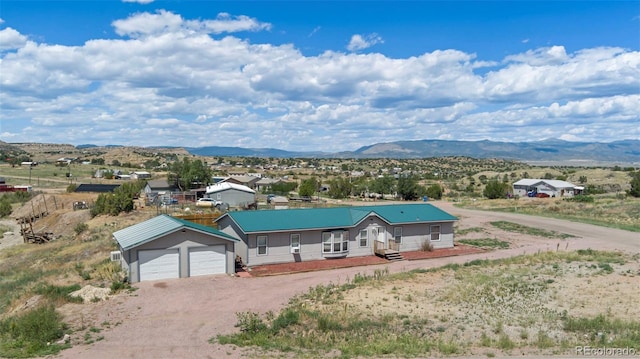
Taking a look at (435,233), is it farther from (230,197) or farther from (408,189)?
(408,189)

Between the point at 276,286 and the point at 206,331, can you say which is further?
the point at 276,286

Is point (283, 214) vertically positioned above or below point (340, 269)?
above

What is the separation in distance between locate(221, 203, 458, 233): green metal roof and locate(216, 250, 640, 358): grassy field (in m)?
6.10

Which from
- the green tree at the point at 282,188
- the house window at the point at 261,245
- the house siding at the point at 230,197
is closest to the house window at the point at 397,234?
the house window at the point at 261,245

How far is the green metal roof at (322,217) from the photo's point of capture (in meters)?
29.2

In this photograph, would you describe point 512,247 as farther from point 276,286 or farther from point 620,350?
point 620,350

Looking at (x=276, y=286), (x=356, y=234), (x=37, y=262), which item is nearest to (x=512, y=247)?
(x=356, y=234)

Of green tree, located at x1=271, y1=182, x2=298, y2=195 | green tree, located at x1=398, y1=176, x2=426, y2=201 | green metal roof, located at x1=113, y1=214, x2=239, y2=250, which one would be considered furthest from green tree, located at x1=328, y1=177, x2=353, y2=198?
green metal roof, located at x1=113, y1=214, x2=239, y2=250

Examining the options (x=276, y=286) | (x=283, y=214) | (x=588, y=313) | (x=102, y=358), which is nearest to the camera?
(x=102, y=358)

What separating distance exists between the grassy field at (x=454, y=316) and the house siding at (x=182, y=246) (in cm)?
586

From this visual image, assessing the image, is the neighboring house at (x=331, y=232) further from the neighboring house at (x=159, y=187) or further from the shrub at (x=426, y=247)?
the neighboring house at (x=159, y=187)

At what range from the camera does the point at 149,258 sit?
24.5 m

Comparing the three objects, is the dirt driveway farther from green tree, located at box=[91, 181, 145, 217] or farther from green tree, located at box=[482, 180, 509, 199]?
green tree, located at box=[482, 180, 509, 199]

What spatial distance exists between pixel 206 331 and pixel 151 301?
5.05m
